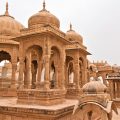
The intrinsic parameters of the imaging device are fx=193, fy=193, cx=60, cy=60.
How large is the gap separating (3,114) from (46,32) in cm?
463

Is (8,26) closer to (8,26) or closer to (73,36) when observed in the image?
(8,26)

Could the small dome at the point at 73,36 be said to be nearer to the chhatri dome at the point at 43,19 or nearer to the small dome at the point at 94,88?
the chhatri dome at the point at 43,19

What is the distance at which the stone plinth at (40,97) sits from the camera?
31.3ft

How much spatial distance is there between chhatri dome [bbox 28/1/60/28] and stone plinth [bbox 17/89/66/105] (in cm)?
395

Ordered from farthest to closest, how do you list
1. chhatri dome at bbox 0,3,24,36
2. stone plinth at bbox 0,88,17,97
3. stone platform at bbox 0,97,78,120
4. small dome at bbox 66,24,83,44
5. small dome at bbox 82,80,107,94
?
small dome at bbox 66,24,83,44
chhatri dome at bbox 0,3,24,36
stone plinth at bbox 0,88,17,97
stone platform at bbox 0,97,78,120
small dome at bbox 82,80,107,94

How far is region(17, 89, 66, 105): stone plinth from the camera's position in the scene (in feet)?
31.3

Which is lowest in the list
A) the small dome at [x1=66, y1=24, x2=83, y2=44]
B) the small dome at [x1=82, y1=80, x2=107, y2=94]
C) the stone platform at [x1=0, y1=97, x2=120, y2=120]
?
the stone platform at [x1=0, y1=97, x2=120, y2=120]

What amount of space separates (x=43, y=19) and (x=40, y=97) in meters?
4.61

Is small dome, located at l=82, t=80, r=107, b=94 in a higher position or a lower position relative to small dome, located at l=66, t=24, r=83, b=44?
lower

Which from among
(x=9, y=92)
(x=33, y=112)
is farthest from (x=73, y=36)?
(x=33, y=112)

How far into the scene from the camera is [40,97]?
966 centimetres

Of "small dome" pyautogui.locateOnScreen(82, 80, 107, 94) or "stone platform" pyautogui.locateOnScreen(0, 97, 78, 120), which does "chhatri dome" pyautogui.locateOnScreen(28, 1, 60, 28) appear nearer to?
"stone platform" pyautogui.locateOnScreen(0, 97, 78, 120)

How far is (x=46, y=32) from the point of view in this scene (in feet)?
33.0

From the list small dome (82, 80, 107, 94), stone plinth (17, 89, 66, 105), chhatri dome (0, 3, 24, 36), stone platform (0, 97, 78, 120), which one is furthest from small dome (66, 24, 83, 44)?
small dome (82, 80, 107, 94)
